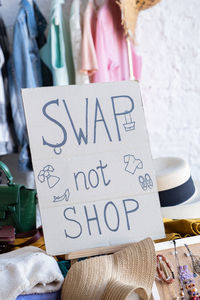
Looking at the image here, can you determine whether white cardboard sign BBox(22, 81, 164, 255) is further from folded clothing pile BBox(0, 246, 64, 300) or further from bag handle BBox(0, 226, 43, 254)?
bag handle BBox(0, 226, 43, 254)

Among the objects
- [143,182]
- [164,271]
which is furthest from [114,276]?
[143,182]

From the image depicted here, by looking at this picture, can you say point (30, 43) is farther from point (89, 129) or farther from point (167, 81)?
point (89, 129)

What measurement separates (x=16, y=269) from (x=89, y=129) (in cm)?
33

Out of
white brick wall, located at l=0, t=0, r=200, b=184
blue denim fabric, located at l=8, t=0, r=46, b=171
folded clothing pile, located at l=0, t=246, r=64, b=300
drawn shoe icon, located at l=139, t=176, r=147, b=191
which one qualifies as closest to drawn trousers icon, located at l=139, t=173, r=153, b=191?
drawn shoe icon, located at l=139, t=176, r=147, b=191

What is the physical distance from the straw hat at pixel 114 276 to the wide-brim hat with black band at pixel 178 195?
0.90 feet

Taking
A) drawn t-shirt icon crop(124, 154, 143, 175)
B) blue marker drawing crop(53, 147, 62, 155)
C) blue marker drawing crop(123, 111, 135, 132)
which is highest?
blue marker drawing crop(123, 111, 135, 132)

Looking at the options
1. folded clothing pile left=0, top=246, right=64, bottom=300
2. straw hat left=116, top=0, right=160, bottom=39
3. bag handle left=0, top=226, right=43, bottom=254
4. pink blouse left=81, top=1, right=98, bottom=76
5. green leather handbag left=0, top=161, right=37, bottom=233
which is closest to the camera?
folded clothing pile left=0, top=246, right=64, bottom=300

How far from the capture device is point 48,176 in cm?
72

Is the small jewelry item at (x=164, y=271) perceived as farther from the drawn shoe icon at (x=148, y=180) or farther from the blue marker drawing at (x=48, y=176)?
the blue marker drawing at (x=48, y=176)

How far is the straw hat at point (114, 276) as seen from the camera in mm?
599

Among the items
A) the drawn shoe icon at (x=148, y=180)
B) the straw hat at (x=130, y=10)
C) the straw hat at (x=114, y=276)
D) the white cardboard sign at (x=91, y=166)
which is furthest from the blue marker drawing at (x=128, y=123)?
the straw hat at (x=130, y=10)

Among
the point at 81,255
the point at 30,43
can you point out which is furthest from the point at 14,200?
the point at 30,43

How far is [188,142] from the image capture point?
255cm

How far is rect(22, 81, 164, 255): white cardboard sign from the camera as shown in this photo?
716mm
